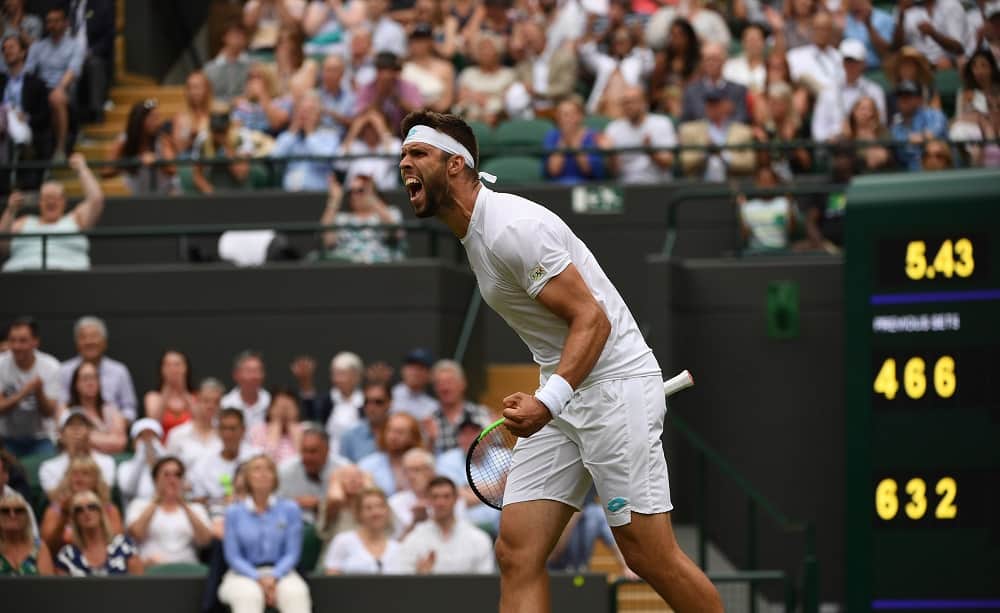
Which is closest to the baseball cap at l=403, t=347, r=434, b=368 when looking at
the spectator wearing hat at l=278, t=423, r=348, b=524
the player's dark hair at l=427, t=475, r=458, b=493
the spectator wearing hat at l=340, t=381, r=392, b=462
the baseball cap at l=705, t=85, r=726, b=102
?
the spectator wearing hat at l=340, t=381, r=392, b=462

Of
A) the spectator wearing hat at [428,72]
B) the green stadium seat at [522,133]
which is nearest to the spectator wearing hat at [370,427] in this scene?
the green stadium seat at [522,133]

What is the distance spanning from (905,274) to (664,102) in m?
7.12

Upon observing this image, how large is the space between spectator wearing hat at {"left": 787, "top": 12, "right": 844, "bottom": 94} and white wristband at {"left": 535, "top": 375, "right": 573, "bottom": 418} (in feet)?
28.9

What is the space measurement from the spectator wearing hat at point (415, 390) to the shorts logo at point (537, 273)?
611cm

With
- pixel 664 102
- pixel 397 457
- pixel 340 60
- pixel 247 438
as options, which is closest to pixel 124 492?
pixel 247 438

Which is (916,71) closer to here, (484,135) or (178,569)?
(484,135)

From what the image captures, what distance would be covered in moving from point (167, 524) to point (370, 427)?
156 centimetres

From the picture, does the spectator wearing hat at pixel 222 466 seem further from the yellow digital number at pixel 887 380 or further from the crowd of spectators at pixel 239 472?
the yellow digital number at pixel 887 380

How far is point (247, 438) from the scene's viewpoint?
11.2 metres

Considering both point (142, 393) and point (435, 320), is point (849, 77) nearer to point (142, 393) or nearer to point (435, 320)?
point (435, 320)

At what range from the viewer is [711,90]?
13.8 metres

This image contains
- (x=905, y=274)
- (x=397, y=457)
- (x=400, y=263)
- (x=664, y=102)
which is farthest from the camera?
(x=664, y=102)

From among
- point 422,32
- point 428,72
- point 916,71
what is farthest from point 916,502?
point 422,32

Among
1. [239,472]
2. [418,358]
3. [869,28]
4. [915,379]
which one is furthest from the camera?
[869,28]
